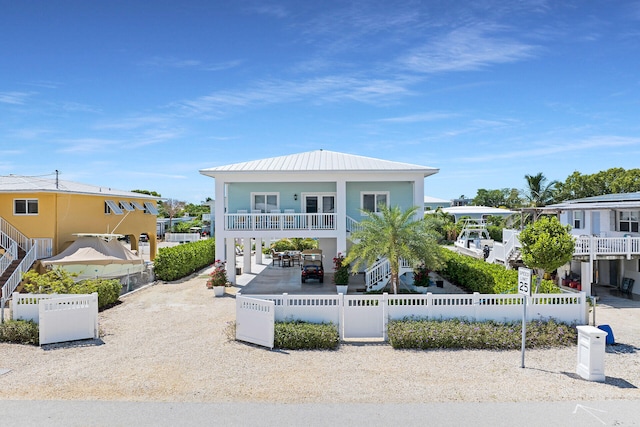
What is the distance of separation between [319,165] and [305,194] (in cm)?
216

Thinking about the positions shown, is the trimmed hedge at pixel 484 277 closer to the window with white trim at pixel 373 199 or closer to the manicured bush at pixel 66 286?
the window with white trim at pixel 373 199

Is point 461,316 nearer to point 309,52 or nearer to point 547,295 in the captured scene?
point 547,295

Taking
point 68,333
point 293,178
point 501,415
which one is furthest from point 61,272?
point 501,415

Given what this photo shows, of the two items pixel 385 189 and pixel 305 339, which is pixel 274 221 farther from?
pixel 305 339

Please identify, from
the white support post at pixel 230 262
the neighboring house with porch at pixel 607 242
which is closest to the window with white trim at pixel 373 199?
the white support post at pixel 230 262

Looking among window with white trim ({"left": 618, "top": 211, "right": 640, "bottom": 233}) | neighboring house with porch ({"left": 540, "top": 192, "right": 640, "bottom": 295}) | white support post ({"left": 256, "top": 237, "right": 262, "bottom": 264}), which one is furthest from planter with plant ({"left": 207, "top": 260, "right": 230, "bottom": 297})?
window with white trim ({"left": 618, "top": 211, "right": 640, "bottom": 233})

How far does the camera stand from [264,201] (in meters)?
22.4

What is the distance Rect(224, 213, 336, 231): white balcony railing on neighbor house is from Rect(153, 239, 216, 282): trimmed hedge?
4.22 m

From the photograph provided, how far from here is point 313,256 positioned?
25453mm

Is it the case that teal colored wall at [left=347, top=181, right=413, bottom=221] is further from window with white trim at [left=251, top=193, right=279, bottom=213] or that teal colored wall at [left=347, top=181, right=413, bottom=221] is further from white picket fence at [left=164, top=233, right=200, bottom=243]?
white picket fence at [left=164, top=233, right=200, bottom=243]

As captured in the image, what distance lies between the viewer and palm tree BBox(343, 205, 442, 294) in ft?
47.6

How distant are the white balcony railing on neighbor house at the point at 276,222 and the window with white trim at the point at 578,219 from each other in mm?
14680

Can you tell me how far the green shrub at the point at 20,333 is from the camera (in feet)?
36.8

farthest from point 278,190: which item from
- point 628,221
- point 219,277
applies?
point 628,221
